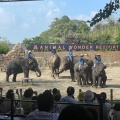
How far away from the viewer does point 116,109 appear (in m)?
6.02

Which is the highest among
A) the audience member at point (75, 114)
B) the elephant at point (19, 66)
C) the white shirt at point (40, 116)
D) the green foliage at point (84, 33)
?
the green foliage at point (84, 33)

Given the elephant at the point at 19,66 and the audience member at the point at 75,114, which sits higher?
the elephant at the point at 19,66

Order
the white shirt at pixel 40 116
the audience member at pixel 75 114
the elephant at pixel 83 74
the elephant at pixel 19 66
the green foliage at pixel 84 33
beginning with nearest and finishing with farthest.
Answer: the audience member at pixel 75 114 < the white shirt at pixel 40 116 < the elephant at pixel 83 74 < the elephant at pixel 19 66 < the green foliage at pixel 84 33

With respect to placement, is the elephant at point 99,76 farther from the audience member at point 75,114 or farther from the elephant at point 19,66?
the audience member at point 75,114

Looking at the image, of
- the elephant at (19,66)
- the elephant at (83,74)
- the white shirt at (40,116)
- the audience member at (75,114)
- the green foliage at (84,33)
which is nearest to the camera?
the audience member at (75,114)

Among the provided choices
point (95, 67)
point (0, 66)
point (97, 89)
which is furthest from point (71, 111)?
point (0, 66)

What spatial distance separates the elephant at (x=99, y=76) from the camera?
17.9 m

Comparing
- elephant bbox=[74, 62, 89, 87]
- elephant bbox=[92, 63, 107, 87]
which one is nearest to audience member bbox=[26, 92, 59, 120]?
elephant bbox=[92, 63, 107, 87]

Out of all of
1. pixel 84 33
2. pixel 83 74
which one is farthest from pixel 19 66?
pixel 84 33

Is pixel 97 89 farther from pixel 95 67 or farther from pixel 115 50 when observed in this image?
pixel 115 50

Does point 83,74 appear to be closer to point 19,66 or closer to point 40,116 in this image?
point 19,66

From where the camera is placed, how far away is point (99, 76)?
18.0 m

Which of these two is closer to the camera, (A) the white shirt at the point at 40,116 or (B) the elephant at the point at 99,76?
(A) the white shirt at the point at 40,116

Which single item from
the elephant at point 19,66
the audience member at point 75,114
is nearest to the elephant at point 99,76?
the elephant at point 19,66
